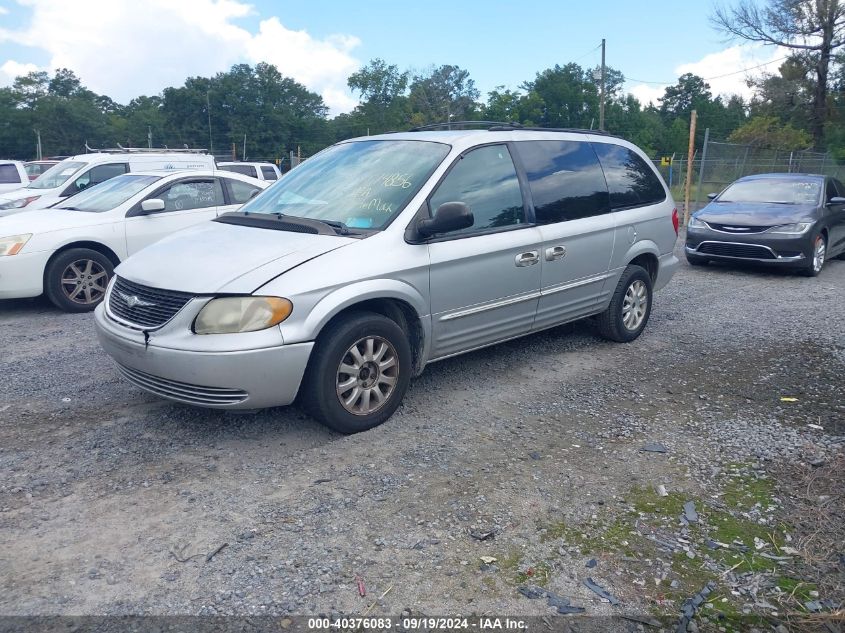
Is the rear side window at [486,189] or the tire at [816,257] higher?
the rear side window at [486,189]

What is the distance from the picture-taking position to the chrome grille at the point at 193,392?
4070 millimetres

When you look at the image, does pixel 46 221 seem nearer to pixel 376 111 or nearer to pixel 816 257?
pixel 816 257

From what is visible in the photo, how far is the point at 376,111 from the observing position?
224 ft

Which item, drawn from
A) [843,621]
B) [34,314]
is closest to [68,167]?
[34,314]

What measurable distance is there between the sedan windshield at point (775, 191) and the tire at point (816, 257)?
69 cm

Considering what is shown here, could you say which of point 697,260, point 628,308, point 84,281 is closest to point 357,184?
point 628,308

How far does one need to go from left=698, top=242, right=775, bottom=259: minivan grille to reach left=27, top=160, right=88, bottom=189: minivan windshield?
11314 millimetres

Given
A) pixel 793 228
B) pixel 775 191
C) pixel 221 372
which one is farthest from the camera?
pixel 775 191

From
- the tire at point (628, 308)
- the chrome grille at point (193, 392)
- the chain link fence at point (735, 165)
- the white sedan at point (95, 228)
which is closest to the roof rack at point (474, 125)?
the tire at point (628, 308)

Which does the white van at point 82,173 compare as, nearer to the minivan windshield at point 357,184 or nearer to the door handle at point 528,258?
the minivan windshield at point 357,184

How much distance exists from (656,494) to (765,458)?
0.93 metres

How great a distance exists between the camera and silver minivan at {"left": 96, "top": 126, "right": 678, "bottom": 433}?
13.3 ft

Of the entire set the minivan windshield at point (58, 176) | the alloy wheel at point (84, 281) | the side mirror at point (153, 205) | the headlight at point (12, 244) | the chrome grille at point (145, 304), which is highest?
the minivan windshield at point (58, 176)

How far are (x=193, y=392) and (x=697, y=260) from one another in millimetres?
9368
